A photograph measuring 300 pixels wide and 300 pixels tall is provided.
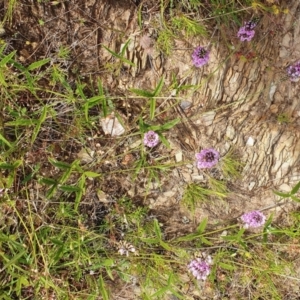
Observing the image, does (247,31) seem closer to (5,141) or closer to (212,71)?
(212,71)

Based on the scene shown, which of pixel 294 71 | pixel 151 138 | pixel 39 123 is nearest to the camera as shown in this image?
pixel 39 123

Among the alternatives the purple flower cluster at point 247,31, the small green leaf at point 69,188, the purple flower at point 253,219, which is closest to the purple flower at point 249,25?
the purple flower cluster at point 247,31

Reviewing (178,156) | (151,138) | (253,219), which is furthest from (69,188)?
(253,219)

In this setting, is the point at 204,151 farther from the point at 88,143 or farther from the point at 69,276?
the point at 69,276

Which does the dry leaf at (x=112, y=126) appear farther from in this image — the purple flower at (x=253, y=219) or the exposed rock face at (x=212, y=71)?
the purple flower at (x=253, y=219)

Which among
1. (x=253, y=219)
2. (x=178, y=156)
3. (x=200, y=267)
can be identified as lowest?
(x=200, y=267)

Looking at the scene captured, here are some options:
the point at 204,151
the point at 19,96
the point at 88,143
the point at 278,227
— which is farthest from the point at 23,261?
the point at 278,227
